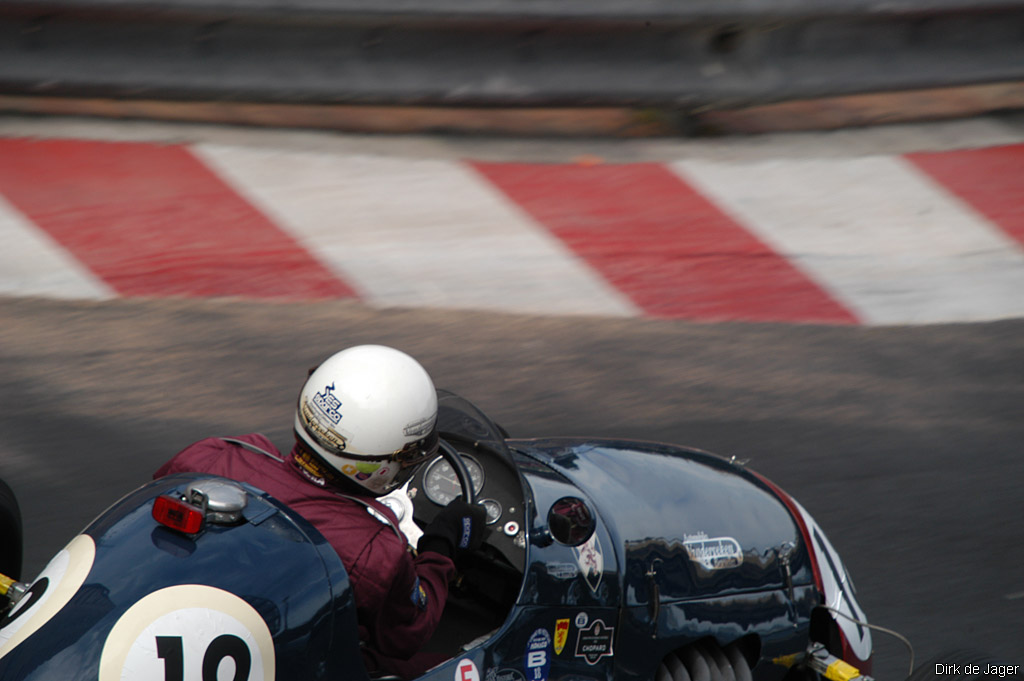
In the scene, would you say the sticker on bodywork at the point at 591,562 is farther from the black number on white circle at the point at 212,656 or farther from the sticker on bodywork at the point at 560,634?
the black number on white circle at the point at 212,656

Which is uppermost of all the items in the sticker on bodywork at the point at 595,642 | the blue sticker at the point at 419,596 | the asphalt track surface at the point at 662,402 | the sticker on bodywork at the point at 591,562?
the blue sticker at the point at 419,596

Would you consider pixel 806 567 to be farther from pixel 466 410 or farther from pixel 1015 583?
pixel 1015 583

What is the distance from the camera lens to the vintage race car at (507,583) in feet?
8.46

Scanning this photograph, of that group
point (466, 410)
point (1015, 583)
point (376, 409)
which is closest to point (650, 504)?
point (466, 410)

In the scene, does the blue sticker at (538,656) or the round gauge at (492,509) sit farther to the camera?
the round gauge at (492,509)

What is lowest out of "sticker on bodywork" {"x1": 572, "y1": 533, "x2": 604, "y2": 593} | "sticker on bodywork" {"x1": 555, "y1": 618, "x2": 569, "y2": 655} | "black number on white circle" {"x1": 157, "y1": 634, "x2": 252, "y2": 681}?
"sticker on bodywork" {"x1": 555, "y1": 618, "x2": 569, "y2": 655}

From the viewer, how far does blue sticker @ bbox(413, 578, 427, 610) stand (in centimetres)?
298

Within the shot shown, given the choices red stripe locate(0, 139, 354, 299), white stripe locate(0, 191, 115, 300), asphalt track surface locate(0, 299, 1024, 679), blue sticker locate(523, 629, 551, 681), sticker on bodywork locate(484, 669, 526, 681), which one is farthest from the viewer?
red stripe locate(0, 139, 354, 299)

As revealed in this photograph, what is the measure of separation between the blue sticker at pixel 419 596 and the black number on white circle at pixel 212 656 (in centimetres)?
49

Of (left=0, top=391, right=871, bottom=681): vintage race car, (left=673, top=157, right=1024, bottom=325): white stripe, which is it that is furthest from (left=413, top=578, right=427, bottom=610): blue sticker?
(left=673, top=157, right=1024, bottom=325): white stripe

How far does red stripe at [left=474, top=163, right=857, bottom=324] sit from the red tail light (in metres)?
3.67

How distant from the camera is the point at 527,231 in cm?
658

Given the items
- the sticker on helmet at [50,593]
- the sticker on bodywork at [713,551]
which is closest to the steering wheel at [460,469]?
the sticker on bodywork at [713,551]

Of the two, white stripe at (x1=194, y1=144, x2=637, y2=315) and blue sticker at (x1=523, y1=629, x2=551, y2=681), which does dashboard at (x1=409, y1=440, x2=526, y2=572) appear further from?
white stripe at (x1=194, y1=144, x2=637, y2=315)
